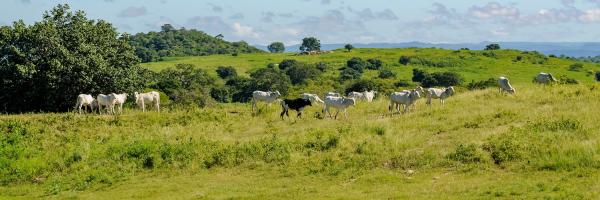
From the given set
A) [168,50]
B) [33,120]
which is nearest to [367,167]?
[33,120]

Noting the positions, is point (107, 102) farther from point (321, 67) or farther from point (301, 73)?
point (321, 67)

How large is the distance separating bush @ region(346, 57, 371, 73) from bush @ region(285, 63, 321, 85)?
8.02 m

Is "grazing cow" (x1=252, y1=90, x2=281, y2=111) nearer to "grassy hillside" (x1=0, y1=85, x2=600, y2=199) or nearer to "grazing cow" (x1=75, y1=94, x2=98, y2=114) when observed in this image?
"grassy hillside" (x1=0, y1=85, x2=600, y2=199)

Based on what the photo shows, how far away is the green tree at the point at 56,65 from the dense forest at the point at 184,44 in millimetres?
111796

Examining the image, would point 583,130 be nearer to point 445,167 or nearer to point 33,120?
point 445,167

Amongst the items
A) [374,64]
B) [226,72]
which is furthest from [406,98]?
[374,64]

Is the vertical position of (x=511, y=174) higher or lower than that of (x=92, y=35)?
lower

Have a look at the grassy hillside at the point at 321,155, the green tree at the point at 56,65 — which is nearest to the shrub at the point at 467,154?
the grassy hillside at the point at 321,155

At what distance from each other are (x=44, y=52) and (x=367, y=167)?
2152 centimetres

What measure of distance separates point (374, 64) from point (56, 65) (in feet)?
249

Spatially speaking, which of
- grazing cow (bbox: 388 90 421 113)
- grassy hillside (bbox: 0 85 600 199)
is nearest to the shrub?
grassy hillside (bbox: 0 85 600 199)

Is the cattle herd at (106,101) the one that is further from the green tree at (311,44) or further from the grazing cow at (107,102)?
the green tree at (311,44)

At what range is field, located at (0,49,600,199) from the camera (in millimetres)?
16422

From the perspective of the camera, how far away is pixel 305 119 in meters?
27.5
